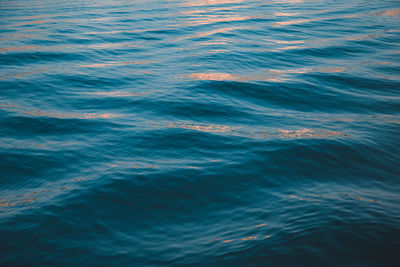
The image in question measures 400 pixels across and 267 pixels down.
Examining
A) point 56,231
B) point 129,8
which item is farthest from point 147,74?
point 129,8

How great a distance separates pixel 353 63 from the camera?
12305mm

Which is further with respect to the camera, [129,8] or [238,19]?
[129,8]

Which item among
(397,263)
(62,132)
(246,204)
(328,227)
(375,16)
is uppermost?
(375,16)

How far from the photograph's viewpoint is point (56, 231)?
448 centimetres

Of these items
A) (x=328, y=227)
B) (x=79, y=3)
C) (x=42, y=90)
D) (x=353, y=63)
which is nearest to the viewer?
(x=328, y=227)

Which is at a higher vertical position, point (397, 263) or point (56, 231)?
point (56, 231)

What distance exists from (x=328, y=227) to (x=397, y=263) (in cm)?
85

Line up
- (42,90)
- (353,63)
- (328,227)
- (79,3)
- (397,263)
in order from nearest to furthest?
1. (397,263)
2. (328,227)
3. (42,90)
4. (353,63)
5. (79,3)

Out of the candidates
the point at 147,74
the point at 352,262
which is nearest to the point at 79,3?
the point at 147,74

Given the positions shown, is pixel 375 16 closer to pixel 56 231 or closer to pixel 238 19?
pixel 238 19

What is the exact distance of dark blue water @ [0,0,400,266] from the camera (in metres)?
4.14

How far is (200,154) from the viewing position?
6445 millimetres

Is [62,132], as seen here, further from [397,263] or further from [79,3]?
[79,3]

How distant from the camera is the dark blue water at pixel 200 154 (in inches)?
163
